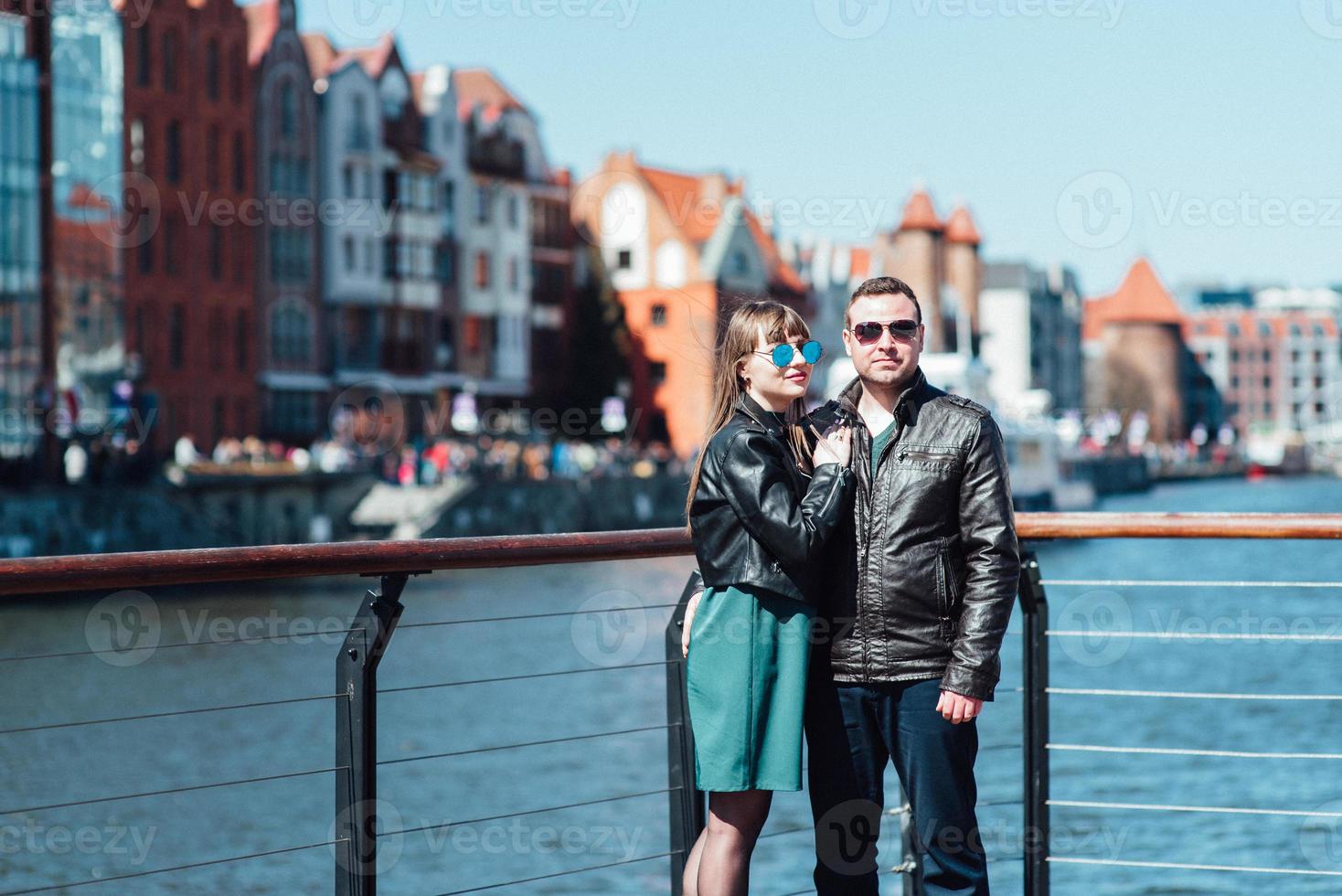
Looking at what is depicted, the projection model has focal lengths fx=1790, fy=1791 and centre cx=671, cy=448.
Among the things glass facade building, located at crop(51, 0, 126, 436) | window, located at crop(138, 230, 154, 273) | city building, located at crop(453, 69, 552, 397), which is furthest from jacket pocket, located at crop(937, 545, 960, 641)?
city building, located at crop(453, 69, 552, 397)

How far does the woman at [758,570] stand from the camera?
12.1 feet

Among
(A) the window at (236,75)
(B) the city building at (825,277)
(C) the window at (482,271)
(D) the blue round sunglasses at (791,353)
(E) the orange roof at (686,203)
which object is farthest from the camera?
(B) the city building at (825,277)

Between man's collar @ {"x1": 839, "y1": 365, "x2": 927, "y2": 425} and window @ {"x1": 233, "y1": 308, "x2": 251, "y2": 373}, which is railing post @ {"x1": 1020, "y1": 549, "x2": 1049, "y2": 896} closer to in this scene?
man's collar @ {"x1": 839, "y1": 365, "x2": 927, "y2": 425}

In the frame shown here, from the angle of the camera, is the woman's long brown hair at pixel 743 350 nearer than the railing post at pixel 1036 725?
Yes

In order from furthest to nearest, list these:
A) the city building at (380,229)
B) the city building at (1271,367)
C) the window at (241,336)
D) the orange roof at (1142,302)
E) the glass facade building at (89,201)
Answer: the city building at (1271,367)
the orange roof at (1142,302)
the city building at (380,229)
the window at (241,336)
the glass facade building at (89,201)

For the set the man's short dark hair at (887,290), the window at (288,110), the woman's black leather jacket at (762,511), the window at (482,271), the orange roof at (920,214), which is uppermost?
the orange roof at (920,214)

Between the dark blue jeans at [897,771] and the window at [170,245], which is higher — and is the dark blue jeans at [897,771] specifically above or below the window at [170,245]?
below

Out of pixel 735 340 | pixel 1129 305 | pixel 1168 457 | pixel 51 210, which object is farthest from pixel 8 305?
pixel 1129 305

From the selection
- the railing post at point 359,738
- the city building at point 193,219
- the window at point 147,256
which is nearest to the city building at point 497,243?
the city building at point 193,219

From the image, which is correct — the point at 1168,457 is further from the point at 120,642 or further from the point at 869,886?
the point at 869,886

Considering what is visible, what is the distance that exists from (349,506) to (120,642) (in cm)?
1269

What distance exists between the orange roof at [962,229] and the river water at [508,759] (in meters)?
70.6

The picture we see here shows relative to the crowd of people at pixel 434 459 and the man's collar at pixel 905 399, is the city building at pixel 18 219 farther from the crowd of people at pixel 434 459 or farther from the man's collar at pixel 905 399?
the man's collar at pixel 905 399

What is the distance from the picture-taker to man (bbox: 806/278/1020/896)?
3.77 meters
